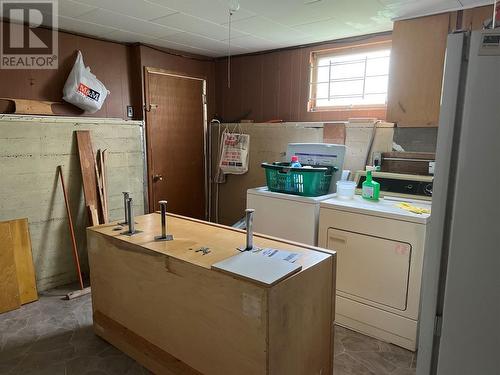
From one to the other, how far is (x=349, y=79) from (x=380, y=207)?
169 centimetres

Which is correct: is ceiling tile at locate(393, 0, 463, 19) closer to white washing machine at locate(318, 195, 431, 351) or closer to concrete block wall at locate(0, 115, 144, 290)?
white washing machine at locate(318, 195, 431, 351)

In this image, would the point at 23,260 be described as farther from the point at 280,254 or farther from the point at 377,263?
the point at 377,263

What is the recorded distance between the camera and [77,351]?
2.26 metres

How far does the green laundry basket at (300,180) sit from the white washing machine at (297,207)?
Result: 0.23 ft

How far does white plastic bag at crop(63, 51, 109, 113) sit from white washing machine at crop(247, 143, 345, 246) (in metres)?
1.80

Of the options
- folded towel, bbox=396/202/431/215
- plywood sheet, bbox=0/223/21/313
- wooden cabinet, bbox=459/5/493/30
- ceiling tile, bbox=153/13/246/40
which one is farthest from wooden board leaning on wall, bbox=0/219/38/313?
wooden cabinet, bbox=459/5/493/30

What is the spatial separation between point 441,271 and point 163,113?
3.47m

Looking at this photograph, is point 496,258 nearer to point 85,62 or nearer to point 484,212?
point 484,212

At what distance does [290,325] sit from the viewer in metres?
1.49

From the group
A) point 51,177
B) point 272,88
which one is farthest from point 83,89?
point 272,88

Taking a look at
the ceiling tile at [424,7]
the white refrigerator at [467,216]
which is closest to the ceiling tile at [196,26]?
the ceiling tile at [424,7]

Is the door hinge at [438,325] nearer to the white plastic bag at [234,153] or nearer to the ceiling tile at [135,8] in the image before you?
the ceiling tile at [135,8]

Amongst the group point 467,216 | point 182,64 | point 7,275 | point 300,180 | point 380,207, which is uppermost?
point 182,64

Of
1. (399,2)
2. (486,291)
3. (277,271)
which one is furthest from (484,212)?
(399,2)
